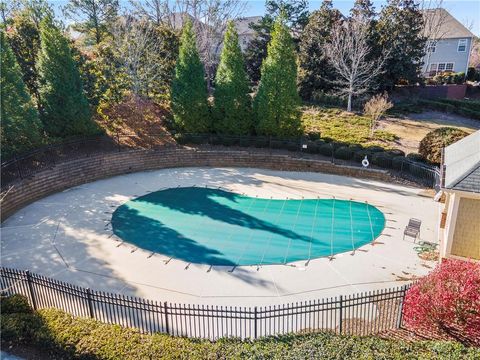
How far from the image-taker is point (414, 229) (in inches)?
546

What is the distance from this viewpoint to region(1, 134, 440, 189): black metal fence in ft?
61.0

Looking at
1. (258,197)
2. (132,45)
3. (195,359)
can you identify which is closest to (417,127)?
(258,197)

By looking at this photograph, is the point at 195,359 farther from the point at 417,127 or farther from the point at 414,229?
the point at 417,127

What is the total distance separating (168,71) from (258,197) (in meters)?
16.4

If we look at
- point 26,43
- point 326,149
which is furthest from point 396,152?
point 26,43

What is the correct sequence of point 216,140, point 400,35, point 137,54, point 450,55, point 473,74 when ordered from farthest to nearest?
point 473,74 → point 450,55 → point 400,35 → point 137,54 → point 216,140

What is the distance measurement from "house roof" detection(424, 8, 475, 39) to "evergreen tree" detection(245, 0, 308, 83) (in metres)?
14.7

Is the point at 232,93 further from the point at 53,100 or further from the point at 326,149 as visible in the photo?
the point at 53,100

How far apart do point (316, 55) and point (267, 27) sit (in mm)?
7935

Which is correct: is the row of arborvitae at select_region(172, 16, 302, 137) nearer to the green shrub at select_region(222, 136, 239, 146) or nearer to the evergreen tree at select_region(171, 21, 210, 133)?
the evergreen tree at select_region(171, 21, 210, 133)

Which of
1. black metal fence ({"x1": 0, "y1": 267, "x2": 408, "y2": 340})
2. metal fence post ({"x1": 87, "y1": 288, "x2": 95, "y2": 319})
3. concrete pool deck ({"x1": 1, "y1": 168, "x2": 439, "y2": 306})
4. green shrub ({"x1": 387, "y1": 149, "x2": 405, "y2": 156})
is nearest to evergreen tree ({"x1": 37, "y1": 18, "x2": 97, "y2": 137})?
concrete pool deck ({"x1": 1, "y1": 168, "x2": 439, "y2": 306})

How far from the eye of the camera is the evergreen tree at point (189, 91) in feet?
81.6

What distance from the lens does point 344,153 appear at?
22828mm

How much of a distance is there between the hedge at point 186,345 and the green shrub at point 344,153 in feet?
54.0
